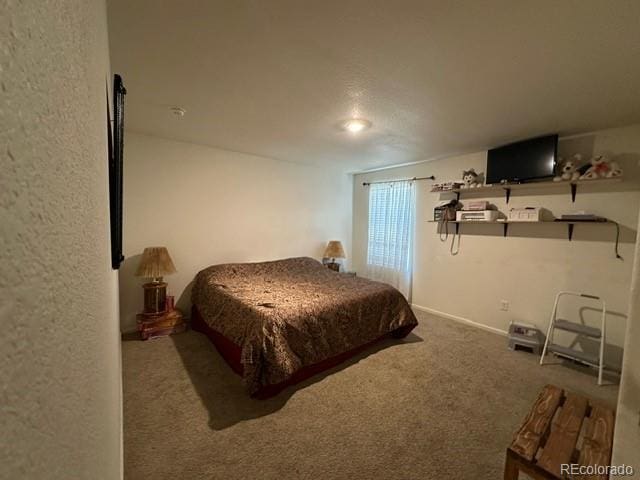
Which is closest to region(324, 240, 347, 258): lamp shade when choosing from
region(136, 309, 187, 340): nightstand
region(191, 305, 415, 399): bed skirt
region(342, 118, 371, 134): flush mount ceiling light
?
region(191, 305, 415, 399): bed skirt

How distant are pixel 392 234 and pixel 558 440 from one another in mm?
3314

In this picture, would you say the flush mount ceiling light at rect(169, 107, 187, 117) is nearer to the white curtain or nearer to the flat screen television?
the white curtain

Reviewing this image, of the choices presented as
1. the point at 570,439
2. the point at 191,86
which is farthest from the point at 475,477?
the point at 191,86

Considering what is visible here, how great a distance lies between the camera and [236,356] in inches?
89.2

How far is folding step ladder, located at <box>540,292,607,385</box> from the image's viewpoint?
2.41 m

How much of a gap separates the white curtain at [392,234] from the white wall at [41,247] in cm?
418

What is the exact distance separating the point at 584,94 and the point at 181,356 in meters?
3.86

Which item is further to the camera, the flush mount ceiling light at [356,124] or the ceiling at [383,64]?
the flush mount ceiling light at [356,124]

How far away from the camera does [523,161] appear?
286 cm

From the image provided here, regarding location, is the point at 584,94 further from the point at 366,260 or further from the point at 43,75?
the point at 366,260

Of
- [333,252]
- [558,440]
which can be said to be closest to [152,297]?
[333,252]

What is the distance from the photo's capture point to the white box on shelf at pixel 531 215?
280cm

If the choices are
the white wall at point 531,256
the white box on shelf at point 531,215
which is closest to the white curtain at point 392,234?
the white wall at point 531,256

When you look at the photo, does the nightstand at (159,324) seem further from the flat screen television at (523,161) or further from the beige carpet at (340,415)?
the flat screen television at (523,161)
